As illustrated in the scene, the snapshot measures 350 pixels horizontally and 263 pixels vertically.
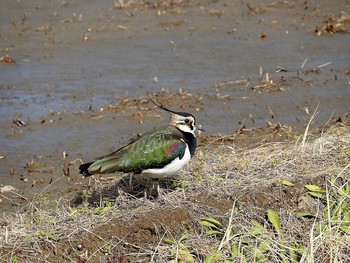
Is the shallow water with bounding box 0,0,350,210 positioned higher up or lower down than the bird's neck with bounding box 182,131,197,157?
lower down

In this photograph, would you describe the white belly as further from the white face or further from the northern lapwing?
the white face

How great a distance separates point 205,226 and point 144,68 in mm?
5909

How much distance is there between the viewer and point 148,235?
240 inches

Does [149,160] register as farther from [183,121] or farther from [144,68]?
[144,68]

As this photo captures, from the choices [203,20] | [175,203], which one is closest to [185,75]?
[203,20]

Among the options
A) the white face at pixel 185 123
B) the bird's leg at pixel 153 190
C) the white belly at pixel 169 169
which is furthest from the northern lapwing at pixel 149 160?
the white face at pixel 185 123

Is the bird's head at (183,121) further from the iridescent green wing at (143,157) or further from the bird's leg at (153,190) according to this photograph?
the bird's leg at (153,190)

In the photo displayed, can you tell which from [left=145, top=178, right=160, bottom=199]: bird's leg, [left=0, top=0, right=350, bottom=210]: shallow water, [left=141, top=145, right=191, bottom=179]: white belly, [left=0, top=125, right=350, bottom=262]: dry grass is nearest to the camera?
[left=0, top=125, right=350, bottom=262]: dry grass

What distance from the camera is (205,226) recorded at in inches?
245

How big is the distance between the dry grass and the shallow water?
202 cm

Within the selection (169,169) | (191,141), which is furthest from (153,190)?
(191,141)

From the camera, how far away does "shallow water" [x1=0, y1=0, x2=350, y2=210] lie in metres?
9.64

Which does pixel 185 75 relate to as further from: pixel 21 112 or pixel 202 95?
pixel 21 112

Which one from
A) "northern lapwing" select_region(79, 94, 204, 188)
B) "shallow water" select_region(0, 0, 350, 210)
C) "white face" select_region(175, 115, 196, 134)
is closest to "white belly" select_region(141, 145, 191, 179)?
"northern lapwing" select_region(79, 94, 204, 188)
